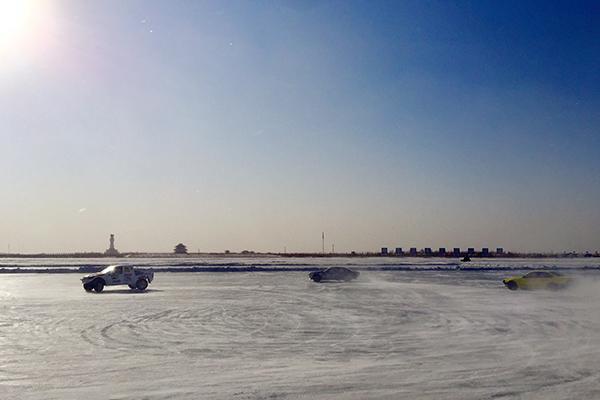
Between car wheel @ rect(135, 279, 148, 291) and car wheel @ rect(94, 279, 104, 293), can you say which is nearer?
car wheel @ rect(94, 279, 104, 293)

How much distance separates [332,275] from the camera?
1577 inches

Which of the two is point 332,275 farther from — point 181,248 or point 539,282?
point 181,248

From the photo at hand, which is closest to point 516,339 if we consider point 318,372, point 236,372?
point 318,372

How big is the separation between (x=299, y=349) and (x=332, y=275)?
1038 inches

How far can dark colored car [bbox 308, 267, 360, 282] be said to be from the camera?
3962cm

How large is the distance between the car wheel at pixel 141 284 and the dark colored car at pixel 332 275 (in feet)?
40.0

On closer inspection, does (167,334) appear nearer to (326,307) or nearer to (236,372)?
(236,372)

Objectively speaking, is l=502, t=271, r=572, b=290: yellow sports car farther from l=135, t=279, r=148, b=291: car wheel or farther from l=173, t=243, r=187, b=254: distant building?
l=173, t=243, r=187, b=254: distant building

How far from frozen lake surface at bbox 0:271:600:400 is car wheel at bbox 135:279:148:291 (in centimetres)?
710

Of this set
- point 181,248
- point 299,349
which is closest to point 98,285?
point 299,349

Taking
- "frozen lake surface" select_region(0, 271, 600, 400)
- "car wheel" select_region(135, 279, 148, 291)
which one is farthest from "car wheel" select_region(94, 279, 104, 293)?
"frozen lake surface" select_region(0, 271, 600, 400)

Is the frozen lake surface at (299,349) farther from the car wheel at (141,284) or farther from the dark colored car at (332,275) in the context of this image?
the dark colored car at (332,275)

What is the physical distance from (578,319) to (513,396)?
11.6 meters

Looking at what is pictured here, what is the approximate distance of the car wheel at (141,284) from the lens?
32.8 metres
